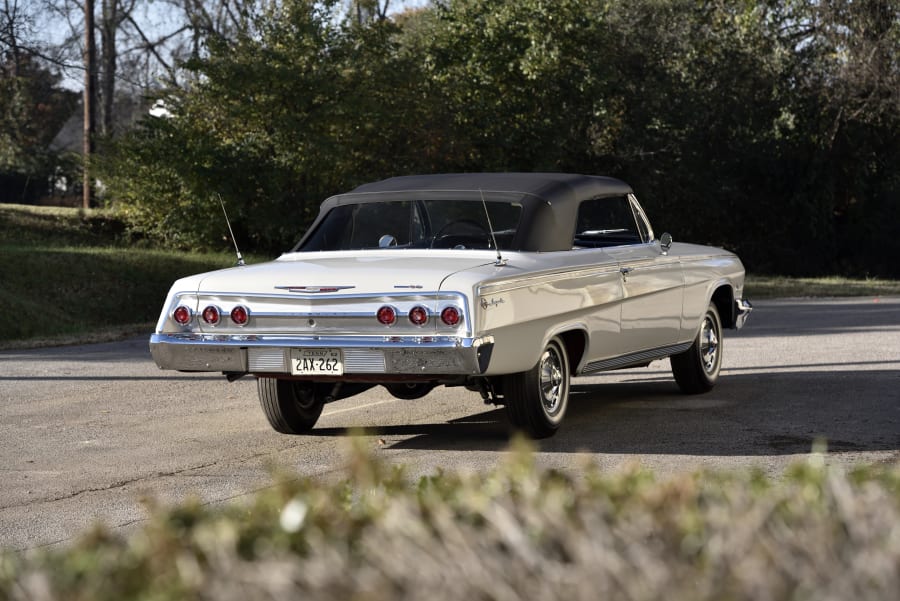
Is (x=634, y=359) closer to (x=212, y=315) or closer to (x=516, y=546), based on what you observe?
(x=212, y=315)

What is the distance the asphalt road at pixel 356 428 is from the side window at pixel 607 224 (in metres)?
1.25

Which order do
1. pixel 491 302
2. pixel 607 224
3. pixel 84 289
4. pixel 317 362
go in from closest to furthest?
pixel 491 302 → pixel 317 362 → pixel 607 224 → pixel 84 289

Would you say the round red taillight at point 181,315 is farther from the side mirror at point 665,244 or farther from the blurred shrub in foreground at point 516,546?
the blurred shrub in foreground at point 516,546

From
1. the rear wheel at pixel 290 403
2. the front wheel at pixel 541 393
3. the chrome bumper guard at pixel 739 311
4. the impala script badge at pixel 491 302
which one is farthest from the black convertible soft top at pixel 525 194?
the chrome bumper guard at pixel 739 311

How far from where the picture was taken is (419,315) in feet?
24.9

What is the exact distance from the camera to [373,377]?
777 cm

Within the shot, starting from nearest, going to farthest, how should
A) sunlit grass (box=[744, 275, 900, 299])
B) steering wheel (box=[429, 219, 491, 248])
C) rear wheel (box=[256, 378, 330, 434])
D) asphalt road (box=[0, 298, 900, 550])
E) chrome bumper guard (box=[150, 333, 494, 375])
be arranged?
asphalt road (box=[0, 298, 900, 550]), chrome bumper guard (box=[150, 333, 494, 375]), rear wheel (box=[256, 378, 330, 434]), steering wheel (box=[429, 219, 491, 248]), sunlit grass (box=[744, 275, 900, 299])

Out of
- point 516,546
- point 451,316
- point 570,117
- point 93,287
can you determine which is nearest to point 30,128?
point 570,117

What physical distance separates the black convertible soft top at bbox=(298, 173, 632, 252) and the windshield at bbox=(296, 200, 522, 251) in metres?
0.05

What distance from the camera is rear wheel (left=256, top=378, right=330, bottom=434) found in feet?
29.0

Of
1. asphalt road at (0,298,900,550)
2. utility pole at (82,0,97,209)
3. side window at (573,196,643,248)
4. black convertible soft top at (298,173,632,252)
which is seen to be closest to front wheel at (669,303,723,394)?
asphalt road at (0,298,900,550)

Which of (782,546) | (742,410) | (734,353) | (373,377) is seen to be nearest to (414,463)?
(373,377)

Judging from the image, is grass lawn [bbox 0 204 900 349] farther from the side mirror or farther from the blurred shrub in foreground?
the blurred shrub in foreground

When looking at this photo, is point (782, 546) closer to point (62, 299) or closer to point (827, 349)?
point (827, 349)
